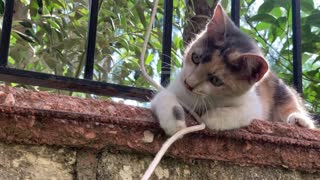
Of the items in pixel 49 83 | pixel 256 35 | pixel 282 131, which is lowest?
pixel 282 131

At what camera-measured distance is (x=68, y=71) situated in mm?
2449

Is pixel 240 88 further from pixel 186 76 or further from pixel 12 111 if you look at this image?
pixel 12 111

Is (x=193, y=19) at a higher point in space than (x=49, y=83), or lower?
higher

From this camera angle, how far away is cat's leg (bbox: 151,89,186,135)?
1.15 meters

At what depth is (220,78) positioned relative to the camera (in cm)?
158

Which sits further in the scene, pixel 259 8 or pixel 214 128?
pixel 259 8

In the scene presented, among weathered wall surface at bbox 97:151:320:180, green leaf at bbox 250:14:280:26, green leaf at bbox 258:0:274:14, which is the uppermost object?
green leaf at bbox 258:0:274:14

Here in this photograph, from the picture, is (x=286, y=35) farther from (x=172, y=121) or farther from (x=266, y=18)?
(x=172, y=121)

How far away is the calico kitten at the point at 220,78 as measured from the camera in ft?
4.52

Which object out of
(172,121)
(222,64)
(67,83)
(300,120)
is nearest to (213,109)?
(222,64)

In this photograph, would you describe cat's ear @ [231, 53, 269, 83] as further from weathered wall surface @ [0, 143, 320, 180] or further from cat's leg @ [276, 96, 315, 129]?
cat's leg @ [276, 96, 315, 129]

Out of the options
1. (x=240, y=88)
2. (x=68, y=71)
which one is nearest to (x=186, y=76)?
(x=240, y=88)

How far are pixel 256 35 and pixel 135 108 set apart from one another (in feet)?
4.17

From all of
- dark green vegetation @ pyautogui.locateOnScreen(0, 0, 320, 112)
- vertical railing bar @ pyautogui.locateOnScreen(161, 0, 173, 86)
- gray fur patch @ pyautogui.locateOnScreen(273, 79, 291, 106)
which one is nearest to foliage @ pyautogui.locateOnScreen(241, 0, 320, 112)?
dark green vegetation @ pyautogui.locateOnScreen(0, 0, 320, 112)
